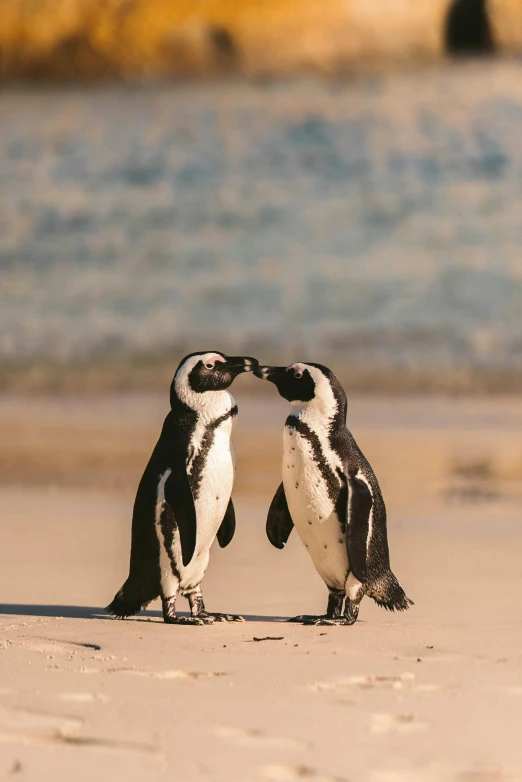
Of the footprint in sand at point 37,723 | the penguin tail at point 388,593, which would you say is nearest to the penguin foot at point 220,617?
the penguin tail at point 388,593

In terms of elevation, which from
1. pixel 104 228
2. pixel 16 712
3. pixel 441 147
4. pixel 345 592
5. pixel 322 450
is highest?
pixel 441 147

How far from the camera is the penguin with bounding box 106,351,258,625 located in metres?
4.68

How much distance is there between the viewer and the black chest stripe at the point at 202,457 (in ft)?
15.5

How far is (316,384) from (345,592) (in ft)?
2.31

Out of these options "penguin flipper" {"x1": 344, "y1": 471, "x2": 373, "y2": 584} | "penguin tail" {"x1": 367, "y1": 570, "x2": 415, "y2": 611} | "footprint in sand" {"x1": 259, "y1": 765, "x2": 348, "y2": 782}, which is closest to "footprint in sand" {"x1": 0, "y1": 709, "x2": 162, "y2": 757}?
"footprint in sand" {"x1": 259, "y1": 765, "x2": 348, "y2": 782}

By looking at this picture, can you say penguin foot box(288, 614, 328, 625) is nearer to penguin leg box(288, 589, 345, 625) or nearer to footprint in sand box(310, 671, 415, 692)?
penguin leg box(288, 589, 345, 625)

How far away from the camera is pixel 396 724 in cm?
326

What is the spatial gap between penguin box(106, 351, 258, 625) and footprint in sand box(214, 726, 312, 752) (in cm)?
142

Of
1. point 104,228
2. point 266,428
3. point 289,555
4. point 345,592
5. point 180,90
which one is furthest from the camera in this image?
point 180,90

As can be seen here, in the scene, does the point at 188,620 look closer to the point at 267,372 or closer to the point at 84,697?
the point at 267,372

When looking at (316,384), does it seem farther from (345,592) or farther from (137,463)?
(137,463)

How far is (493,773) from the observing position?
293cm

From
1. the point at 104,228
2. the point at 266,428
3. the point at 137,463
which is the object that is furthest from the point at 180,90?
the point at 137,463

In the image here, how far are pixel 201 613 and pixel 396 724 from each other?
1.51 meters
